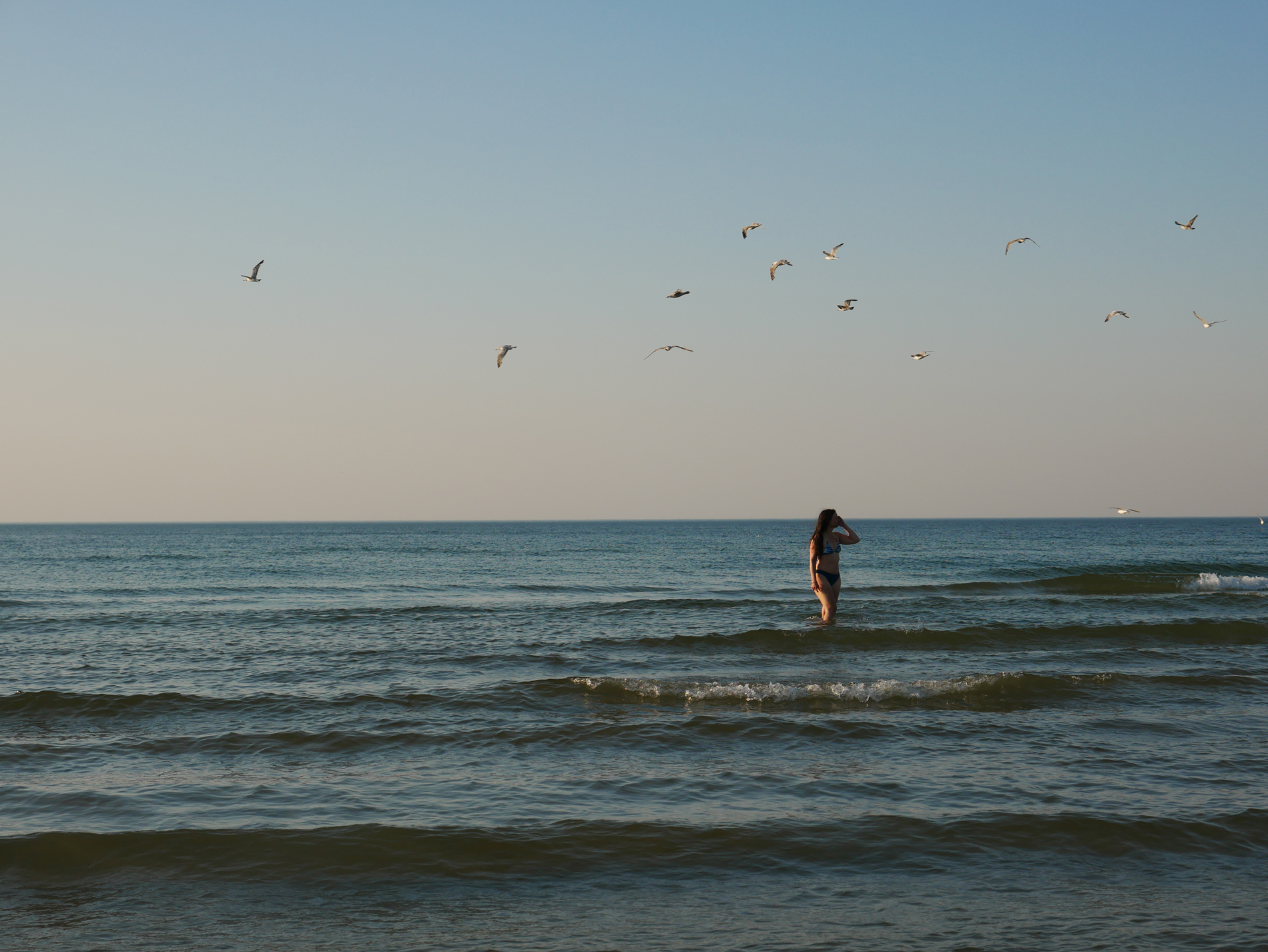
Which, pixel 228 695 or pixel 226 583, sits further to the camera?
pixel 226 583

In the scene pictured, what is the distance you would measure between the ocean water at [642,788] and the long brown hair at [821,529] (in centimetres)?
181

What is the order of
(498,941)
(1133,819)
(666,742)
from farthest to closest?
(666,742) < (1133,819) < (498,941)

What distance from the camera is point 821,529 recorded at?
15867 millimetres

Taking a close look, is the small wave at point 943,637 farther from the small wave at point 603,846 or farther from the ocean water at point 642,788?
the small wave at point 603,846

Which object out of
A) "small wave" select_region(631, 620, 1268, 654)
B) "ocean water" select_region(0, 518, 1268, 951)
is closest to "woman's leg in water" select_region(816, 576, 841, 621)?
"small wave" select_region(631, 620, 1268, 654)

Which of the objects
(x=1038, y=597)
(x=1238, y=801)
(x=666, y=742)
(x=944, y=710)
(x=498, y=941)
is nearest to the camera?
(x=498, y=941)

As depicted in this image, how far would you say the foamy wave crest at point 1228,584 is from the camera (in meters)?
28.8

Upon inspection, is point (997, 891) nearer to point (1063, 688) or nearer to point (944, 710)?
point (944, 710)

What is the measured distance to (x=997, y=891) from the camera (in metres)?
6.02

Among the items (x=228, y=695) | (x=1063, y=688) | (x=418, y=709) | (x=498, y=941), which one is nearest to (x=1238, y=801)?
(x=1063, y=688)

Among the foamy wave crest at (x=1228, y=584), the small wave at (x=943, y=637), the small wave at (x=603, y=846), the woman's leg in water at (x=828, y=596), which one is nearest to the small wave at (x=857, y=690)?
the small wave at (x=943, y=637)

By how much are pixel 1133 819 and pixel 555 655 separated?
10269 mm

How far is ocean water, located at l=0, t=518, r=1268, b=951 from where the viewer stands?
5719 mm

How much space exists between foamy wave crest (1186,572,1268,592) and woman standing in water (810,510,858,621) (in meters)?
17.9
